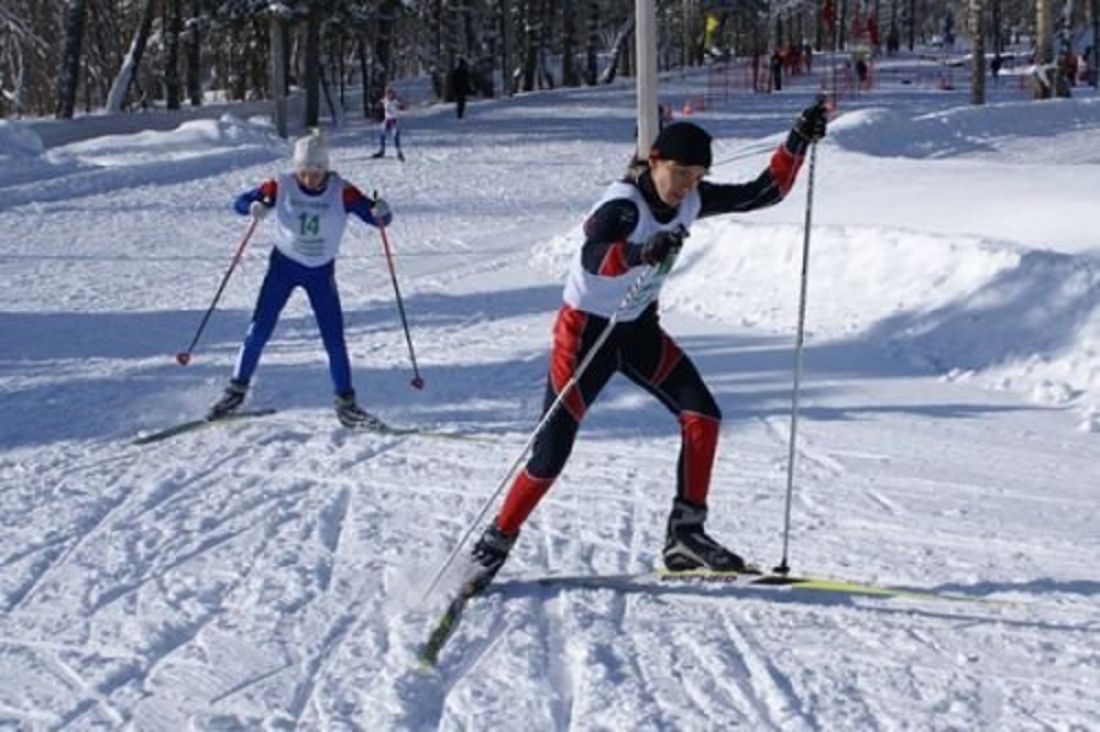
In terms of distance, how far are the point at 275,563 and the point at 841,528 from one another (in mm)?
2713

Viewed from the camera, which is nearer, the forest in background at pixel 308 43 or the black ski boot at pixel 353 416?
the black ski boot at pixel 353 416

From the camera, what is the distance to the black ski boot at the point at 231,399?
8539 millimetres

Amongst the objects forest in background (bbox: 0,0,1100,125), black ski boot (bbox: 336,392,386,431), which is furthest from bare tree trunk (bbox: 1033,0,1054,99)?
black ski boot (bbox: 336,392,386,431)

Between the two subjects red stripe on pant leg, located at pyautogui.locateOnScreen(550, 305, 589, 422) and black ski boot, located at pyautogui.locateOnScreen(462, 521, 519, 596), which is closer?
red stripe on pant leg, located at pyautogui.locateOnScreen(550, 305, 589, 422)

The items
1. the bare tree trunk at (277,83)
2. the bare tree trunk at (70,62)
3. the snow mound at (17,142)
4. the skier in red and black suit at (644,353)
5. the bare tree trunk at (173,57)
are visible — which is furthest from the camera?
the bare tree trunk at (173,57)

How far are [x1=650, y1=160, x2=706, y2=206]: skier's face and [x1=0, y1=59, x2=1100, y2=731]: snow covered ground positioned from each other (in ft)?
5.45

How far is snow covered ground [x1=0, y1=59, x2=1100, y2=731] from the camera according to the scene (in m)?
4.48

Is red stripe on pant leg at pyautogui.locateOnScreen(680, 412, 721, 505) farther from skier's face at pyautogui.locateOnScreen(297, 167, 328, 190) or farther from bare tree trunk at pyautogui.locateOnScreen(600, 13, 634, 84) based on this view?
bare tree trunk at pyautogui.locateOnScreen(600, 13, 634, 84)

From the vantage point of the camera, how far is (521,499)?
17.3ft

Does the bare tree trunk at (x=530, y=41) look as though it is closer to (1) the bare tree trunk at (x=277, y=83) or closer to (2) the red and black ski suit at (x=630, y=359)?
(1) the bare tree trunk at (x=277, y=83)

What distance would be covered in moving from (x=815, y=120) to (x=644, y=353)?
46.1 inches

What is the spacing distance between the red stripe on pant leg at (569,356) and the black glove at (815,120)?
3.85 feet

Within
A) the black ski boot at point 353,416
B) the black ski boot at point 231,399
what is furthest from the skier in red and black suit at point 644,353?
the black ski boot at point 231,399

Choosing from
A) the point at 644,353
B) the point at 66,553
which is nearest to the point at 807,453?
the point at 644,353
